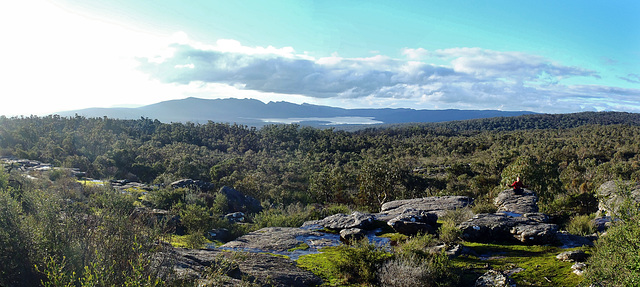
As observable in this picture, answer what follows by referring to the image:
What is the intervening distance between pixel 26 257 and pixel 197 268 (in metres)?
2.84

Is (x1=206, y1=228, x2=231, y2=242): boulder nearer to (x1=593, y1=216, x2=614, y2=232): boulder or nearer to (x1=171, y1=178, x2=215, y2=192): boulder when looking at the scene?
(x1=171, y1=178, x2=215, y2=192): boulder

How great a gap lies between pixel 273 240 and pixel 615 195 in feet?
44.5

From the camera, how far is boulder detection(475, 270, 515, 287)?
7186 mm

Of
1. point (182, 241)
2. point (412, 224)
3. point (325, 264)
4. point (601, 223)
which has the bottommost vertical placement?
point (182, 241)

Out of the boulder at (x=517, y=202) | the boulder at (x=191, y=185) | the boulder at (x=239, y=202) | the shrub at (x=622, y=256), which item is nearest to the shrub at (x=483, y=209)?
the boulder at (x=517, y=202)

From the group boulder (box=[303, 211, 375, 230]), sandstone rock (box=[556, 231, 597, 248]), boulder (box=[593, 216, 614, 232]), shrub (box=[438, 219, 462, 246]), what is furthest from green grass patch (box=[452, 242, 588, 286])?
boulder (box=[303, 211, 375, 230])

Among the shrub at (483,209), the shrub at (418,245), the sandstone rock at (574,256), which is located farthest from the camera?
the shrub at (483,209)

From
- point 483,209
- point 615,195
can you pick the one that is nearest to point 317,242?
point 483,209

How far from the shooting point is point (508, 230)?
35.5 ft

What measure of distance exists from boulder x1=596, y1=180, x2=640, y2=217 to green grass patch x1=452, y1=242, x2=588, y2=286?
1.74 meters

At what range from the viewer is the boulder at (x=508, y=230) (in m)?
10.2

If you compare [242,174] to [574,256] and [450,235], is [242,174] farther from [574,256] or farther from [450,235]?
[574,256]

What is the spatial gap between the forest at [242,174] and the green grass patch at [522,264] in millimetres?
4824

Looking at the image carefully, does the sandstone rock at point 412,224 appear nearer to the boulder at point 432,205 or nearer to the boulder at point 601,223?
the boulder at point 432,205
